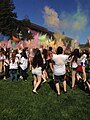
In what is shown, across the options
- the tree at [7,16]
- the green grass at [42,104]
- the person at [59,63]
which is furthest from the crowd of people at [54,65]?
the tree at [7,16]

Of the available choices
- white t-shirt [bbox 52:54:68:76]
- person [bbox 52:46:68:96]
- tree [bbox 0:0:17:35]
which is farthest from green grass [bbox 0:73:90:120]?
tree [bbox 0:0:17:35]

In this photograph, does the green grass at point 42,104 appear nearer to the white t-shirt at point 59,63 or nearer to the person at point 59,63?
the person at point 59,63

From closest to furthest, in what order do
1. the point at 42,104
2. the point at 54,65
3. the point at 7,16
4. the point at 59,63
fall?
the point at 42,104 → the point at 59,63 → the point at 54,65 → the point at 7,16

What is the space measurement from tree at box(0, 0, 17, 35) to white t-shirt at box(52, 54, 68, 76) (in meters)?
53.6

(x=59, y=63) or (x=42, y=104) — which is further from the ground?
(x=59, y=63)

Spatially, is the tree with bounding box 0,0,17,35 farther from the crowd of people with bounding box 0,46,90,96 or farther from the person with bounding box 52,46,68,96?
the person with bounding box 52,46,68,96

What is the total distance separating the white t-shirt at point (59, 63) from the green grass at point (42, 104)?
103 centimetres

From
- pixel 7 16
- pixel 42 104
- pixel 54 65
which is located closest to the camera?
pixel 42 104

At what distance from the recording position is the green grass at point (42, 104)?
821 cm

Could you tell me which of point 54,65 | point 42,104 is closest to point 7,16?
point 54,65

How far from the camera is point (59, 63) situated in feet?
35.9

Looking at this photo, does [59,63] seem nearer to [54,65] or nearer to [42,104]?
[54,65]

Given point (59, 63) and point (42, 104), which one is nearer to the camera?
point (42, 104)

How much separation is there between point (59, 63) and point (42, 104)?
2.15 meters
